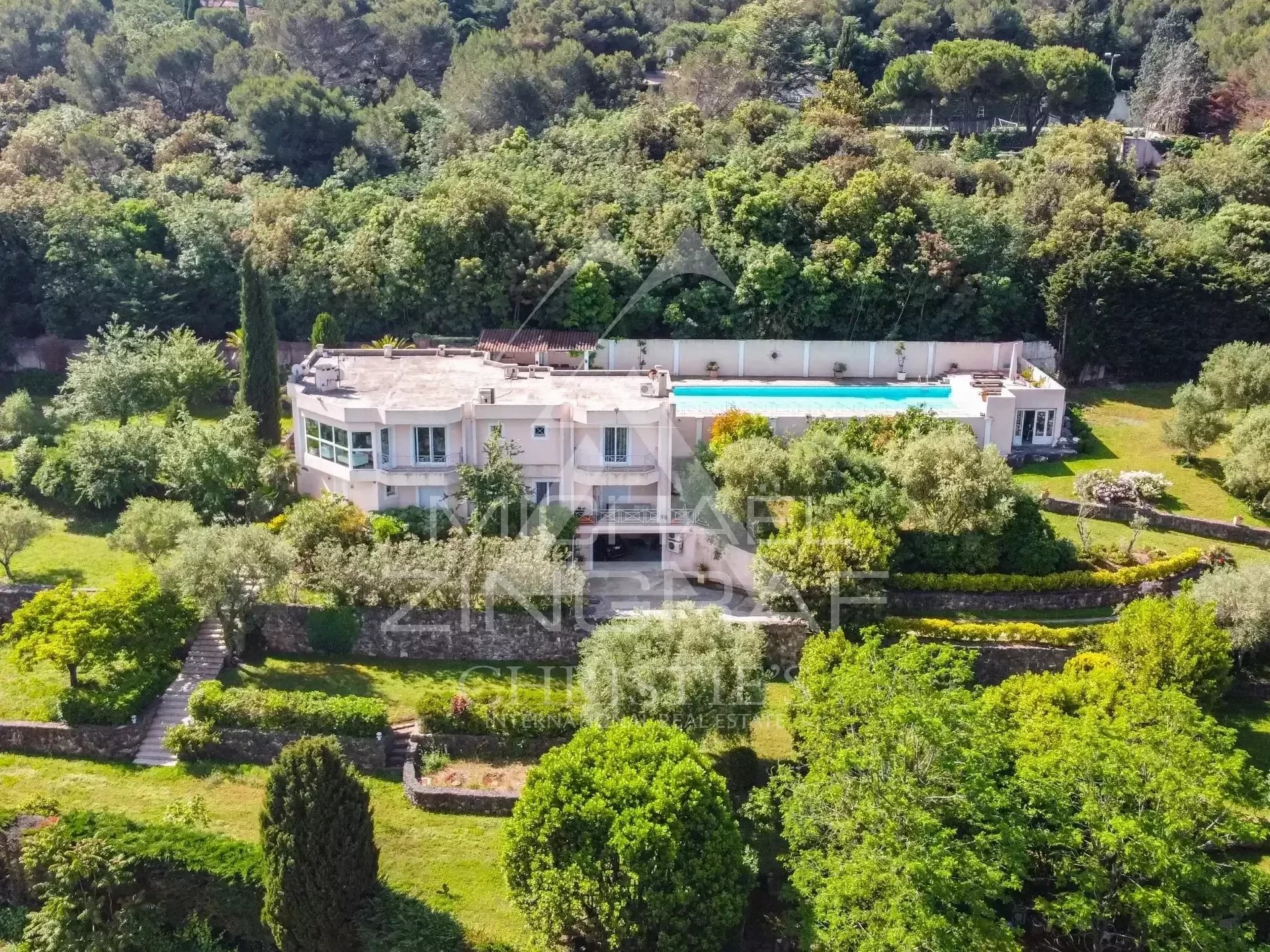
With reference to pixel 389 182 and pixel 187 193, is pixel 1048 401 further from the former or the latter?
pixel 187 193

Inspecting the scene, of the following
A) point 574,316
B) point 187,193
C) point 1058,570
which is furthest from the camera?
point 187,193

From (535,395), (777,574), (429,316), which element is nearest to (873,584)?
(777,574)

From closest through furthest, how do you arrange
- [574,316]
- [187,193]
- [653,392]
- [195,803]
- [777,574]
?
[195,803]
[777,574]
[653,392]
[574,316]
[187,193]

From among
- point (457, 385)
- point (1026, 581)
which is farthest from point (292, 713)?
point (1026, 581)

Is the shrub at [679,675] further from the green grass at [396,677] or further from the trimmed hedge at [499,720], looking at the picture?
the green grass at [396,677]

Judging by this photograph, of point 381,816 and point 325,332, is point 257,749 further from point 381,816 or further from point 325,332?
point 325,332

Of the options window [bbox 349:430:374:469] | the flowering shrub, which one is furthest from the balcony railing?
the flowering shrub

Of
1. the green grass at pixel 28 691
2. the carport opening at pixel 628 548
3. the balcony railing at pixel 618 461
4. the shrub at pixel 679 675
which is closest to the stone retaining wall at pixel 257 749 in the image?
the green grass at pixel 28 691

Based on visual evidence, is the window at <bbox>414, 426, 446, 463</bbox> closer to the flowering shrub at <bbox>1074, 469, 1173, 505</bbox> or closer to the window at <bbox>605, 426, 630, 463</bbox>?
the window at <bbox>605, 426, 630, 463</bbox>
